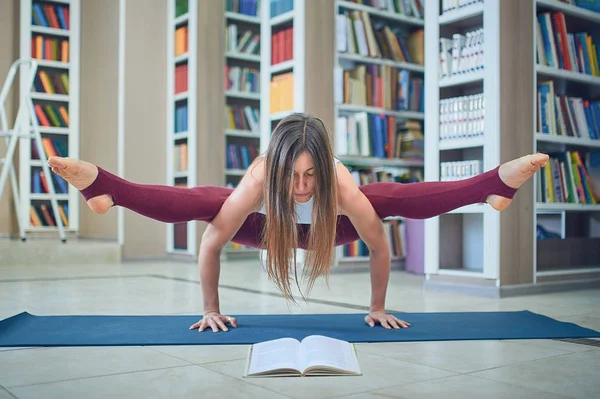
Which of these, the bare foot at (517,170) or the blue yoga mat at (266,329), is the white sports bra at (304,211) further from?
the bare foot at (517,170)

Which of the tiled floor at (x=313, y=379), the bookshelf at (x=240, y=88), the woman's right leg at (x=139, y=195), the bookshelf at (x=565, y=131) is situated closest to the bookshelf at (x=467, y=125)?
the bookshelf at (x=565, y=131)

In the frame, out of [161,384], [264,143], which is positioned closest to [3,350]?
[161,384]

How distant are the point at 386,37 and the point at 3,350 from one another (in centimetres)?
383

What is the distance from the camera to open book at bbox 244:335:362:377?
1.48 meters

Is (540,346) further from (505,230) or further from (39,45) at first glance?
(39,45)

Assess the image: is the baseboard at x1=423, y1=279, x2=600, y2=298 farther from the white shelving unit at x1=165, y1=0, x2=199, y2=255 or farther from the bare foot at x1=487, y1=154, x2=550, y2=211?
the white shelving unit at x1=165, y1=0, x2=199, y2=255

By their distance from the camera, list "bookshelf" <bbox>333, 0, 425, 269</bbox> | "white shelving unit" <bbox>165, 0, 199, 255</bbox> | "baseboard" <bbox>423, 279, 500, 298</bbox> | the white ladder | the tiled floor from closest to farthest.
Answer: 1. the tiled floor
2. "baseboard" <bbox>423, 279, 500, 298</bbox>
3. "bookshelf" <bbox>333, 0, 425, 269</bbox>
4. the white ladder
5. "white shelving unit" <bbox>165, 0, 199, 255</bbox>

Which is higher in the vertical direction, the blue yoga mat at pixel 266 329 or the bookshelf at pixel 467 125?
the bookshelf at pixel 467 125

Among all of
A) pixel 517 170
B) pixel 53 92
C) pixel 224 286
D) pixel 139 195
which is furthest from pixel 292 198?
pixel 53 92

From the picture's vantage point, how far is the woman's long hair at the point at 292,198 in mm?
1892

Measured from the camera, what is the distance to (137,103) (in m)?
5.53

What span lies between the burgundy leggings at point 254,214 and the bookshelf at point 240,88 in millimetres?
3628

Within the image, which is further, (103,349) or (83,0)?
(83,0)

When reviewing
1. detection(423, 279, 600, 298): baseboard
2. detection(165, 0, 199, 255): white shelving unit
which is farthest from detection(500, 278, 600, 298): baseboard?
detection(165, 0, 199, 255): white shelving unit
